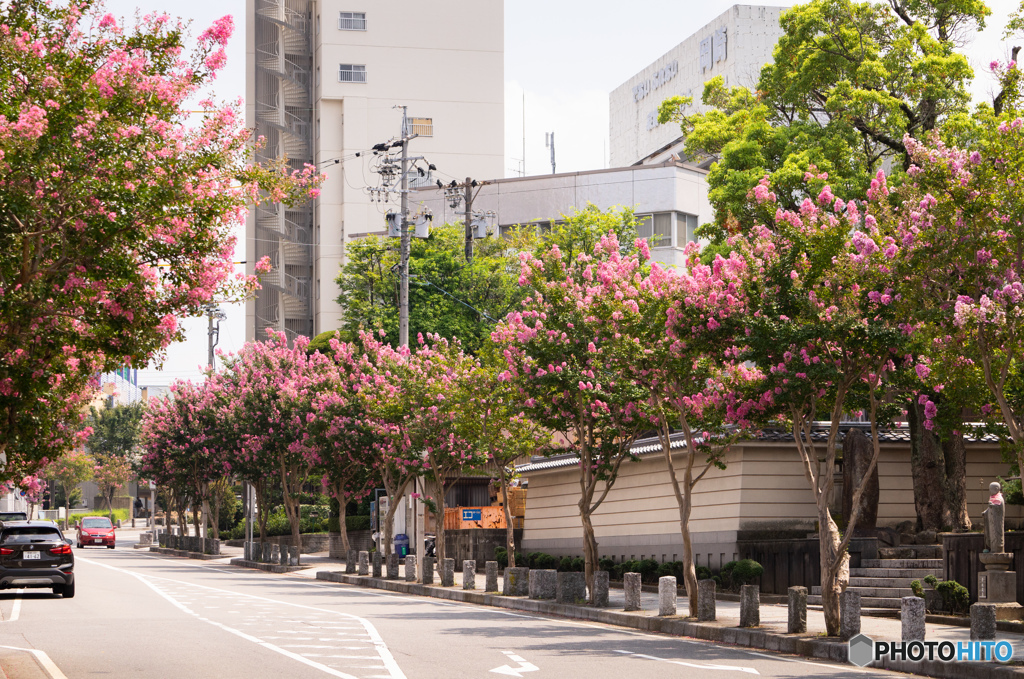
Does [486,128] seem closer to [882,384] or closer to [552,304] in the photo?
[552,304]

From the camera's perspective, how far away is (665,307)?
1961 cm

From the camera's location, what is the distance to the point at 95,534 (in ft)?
224

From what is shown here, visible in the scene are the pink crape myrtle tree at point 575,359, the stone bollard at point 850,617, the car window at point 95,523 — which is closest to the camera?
the stone bollard at point 850,617

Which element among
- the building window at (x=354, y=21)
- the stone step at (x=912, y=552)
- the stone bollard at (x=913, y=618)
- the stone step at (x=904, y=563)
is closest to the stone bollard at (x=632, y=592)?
the stone step at (x=904, y=563)

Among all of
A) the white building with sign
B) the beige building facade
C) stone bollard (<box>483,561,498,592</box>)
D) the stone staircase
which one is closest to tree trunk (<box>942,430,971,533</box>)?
the beige building facade

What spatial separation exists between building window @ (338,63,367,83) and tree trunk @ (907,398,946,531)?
186ft

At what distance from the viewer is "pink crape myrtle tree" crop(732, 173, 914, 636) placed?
16.6 m

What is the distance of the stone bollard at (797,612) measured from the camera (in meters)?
17.4

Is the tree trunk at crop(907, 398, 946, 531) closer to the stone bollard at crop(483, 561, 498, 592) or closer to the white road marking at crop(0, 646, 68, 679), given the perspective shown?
the stone bollard at crop(483, 561, 498, 592)

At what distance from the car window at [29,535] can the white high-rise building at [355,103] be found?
50.5 meters

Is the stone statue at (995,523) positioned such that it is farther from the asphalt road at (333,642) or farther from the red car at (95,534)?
the red car at (95,534)

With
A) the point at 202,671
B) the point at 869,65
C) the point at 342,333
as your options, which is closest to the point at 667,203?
the point at 342,333

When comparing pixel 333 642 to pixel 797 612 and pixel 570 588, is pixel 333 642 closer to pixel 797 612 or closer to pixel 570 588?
pixel 797 612

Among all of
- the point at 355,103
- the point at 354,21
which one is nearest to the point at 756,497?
A: the point at 355,103
